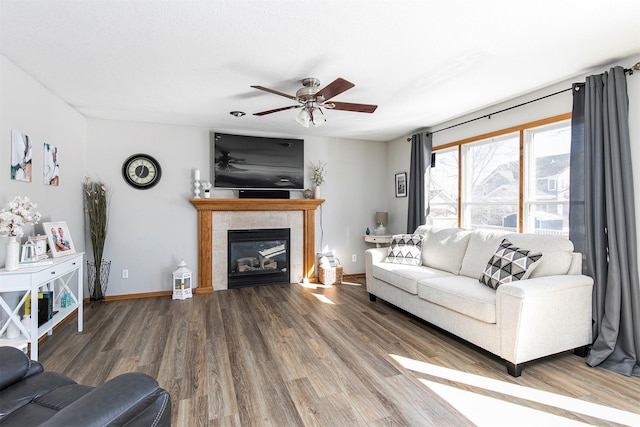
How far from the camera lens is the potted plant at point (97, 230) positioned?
4059 millimetres

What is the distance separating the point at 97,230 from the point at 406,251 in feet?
12.7

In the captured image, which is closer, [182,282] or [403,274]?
[403,274]

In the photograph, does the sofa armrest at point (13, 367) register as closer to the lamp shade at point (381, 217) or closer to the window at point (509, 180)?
the window at point (509, 180)

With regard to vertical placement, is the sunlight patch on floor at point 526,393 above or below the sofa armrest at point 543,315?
below

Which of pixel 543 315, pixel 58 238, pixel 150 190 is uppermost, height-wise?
pixel 150 190

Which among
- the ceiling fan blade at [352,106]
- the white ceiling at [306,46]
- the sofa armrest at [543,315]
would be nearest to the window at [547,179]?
the white ceiling at [306,46]

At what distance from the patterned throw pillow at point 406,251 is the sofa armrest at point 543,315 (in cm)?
150

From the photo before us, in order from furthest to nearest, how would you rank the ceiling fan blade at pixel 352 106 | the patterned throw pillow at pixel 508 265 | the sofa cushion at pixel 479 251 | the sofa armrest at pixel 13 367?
1. the sofa cushion at pixel 479 251
2. the ceiling fan blade at pixel 352 106
3. the patterned throw pillow at pixel 508 265
4. the sofa armrest at pixel 13 367

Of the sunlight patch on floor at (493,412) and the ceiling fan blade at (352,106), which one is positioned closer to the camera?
the sunlight patch on floor at (493,412)

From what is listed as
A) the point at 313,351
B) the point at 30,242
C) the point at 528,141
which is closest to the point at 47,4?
the point at 30,242

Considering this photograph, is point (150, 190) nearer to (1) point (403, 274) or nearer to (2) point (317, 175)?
(2) point (317, 175)

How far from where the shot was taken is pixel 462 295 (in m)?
2.72

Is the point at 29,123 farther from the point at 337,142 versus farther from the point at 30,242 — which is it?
the point at 337,142

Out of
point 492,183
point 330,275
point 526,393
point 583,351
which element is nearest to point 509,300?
point 526,393
